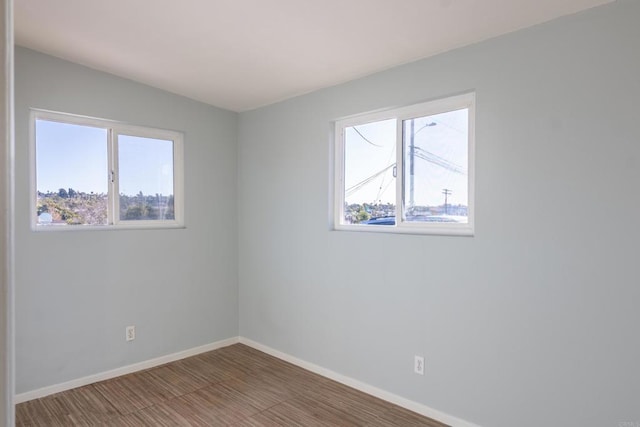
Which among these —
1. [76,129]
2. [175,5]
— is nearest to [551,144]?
[175,5]

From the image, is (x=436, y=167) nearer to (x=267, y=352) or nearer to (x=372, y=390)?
(x=372, y=390)

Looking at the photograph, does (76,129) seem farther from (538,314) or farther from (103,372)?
(538,314)

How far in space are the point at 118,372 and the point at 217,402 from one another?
1.07 m

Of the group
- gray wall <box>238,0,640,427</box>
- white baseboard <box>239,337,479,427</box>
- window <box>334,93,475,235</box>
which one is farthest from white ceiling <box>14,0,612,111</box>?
white baseboard <box>239,337,479,427</box>

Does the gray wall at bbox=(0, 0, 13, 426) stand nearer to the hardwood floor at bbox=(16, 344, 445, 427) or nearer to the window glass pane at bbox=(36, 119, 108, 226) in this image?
the hardwood floor at bbox=(16, 344, 445, 427)

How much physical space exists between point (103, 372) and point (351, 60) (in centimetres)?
324

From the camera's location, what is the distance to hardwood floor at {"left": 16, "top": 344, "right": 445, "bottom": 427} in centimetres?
268

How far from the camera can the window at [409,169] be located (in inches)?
104

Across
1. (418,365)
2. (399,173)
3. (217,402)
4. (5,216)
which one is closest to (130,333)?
(217,402)

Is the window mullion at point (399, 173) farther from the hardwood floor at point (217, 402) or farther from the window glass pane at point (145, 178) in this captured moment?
the window glass pane at point (145, 178)

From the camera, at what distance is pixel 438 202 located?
2.75 meters

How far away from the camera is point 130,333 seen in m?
3.48

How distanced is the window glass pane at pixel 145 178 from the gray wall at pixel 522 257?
158 cm

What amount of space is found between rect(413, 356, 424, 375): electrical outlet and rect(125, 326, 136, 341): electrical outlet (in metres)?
2.44
